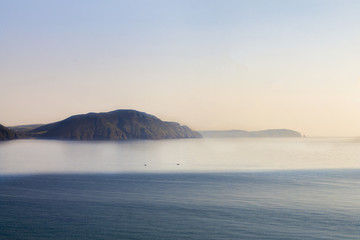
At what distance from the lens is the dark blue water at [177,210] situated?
19.2 meters

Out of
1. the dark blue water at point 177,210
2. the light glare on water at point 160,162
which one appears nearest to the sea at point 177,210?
the dark blue water at point 177,210

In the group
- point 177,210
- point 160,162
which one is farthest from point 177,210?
point 160,162

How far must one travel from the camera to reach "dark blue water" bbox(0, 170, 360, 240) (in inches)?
757

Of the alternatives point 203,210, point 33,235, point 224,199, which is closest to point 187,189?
point 224,199

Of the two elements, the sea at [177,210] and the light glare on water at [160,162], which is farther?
the light glare on water at [160,162]

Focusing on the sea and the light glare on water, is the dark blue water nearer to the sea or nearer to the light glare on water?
the sea

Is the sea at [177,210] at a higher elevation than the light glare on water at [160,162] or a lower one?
lower

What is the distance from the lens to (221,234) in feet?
62.1

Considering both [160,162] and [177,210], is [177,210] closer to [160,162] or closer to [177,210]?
[177,210]

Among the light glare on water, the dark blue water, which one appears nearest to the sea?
the dark blue water

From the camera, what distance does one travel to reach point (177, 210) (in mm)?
24188

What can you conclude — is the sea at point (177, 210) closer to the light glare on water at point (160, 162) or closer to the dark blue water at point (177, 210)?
the dark blue water at point (177, 210)

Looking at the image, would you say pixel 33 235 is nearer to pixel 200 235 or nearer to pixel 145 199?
pixel 200 235

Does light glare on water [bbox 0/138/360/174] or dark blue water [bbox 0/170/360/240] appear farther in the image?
light glare on water [bbox 0/138/360/174]
